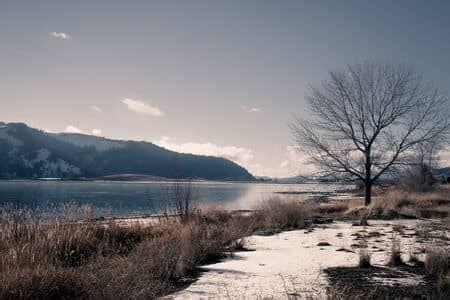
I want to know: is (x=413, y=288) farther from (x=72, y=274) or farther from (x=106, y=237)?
(x=106, y=237)

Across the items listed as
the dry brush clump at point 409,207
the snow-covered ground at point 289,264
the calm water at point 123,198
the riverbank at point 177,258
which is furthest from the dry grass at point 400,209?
the snow-covered ground at point 289,264

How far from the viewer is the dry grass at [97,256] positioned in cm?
495

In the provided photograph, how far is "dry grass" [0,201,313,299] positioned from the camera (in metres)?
4.95

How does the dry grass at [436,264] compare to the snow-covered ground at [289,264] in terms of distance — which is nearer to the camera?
the snow-covered ground at [289,264]

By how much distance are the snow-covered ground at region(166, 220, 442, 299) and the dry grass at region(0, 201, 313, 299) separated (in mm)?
499

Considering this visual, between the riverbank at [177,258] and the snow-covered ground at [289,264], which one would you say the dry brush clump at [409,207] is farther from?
the snow-covered ground at [289,264]

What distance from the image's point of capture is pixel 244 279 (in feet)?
21.1

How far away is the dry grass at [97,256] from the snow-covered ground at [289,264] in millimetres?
499

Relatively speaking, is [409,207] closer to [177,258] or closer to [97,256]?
[177,258]

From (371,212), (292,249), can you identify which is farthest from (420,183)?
(292,249)

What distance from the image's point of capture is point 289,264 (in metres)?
7.60

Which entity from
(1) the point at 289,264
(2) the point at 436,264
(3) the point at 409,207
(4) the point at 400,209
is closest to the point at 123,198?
(3) the point at 409,207

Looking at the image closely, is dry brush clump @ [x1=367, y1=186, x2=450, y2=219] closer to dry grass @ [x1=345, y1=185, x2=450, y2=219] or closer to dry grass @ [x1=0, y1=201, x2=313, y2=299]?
dry grass @ [x1=345, y1=185, x2=450, y2=219]

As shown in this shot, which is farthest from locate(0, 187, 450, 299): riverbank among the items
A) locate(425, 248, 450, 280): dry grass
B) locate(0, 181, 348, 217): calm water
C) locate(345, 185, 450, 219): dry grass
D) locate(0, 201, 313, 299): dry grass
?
locate(345, 185, 450, 219): dry grass
